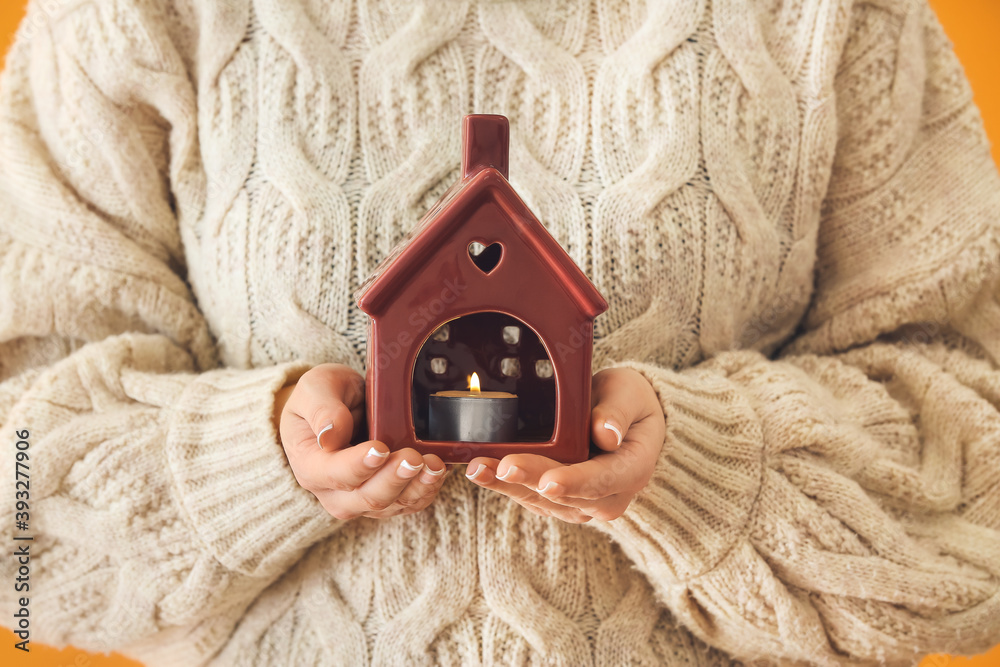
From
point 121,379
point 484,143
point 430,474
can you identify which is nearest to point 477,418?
point 430,474

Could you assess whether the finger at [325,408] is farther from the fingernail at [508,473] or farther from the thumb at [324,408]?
the fingernail at [508,473]

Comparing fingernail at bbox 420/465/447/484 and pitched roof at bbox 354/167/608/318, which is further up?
pitched roof at bbox 354/167/608/318

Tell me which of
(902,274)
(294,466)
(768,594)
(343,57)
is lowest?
(768,594)

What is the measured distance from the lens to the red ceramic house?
485 mm

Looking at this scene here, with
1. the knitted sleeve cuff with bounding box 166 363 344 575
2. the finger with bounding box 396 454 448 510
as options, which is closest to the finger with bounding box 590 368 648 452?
the finger with bounding box 396 454 448 510

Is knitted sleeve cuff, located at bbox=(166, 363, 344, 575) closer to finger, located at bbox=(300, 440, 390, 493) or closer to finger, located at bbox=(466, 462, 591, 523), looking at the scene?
finger, located at bbox=(300, 440, 390, 493)

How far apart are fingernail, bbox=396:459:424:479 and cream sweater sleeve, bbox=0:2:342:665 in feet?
0.70

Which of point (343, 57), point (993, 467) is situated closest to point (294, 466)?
point (343, 57)

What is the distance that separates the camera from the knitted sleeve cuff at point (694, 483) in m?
0.64

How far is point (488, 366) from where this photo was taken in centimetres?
61

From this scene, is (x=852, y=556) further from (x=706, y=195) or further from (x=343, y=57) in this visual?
(x=343, y=57)

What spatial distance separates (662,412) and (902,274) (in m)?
0.39

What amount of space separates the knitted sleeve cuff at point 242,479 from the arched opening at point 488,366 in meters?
0.15

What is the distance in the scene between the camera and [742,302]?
784 mm
